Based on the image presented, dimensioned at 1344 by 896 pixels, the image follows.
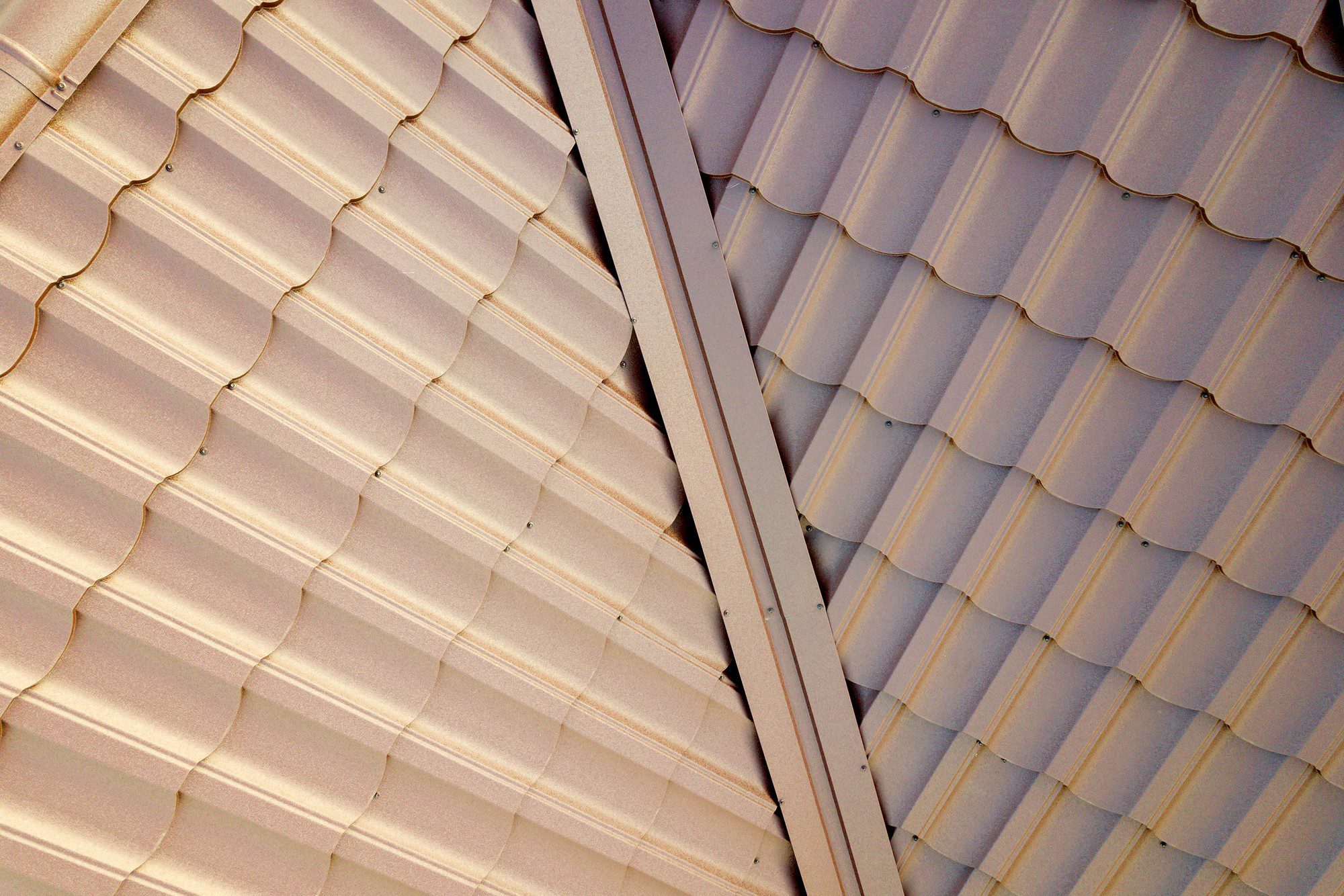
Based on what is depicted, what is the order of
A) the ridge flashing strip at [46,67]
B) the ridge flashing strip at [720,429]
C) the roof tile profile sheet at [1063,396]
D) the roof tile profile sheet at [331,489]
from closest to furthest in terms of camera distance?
the ridge flashing strip at [46,67] < the roof tile profile sheet at [331,489] < the roof tile profile sheet at [1063,396] < the ridge flashing strip at [720,429]

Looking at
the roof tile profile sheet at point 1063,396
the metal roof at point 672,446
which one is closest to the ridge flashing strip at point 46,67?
the metal roof at point 672,446

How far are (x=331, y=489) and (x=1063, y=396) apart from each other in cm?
120

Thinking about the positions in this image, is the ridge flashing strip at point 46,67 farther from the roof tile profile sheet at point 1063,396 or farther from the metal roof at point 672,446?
the roof tile profile sheet at point 1063,396

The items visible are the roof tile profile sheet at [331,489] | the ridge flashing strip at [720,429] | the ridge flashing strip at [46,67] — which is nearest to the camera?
the ridge flashing strip at [46,67]

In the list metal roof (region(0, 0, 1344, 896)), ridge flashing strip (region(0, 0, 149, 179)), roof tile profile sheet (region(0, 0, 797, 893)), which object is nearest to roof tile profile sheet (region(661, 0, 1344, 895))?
metal roof (region(0, 0, 1344, 896))

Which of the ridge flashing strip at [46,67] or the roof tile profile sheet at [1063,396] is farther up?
the roof tile profile sheet at [1063,396]

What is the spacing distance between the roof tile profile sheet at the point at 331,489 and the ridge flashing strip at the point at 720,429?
2.3 inches

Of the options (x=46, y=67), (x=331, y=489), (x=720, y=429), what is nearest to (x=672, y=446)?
(x=720, y=429)

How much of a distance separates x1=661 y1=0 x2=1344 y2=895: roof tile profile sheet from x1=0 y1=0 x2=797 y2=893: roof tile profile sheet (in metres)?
0.34

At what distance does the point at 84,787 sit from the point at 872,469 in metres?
1.33

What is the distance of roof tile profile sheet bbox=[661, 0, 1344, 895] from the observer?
124 cm

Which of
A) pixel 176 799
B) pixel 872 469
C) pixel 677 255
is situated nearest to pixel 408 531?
pixel 176 799

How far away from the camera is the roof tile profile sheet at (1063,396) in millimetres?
1244

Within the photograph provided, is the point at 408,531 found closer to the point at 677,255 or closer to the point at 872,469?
the point at 677,255
